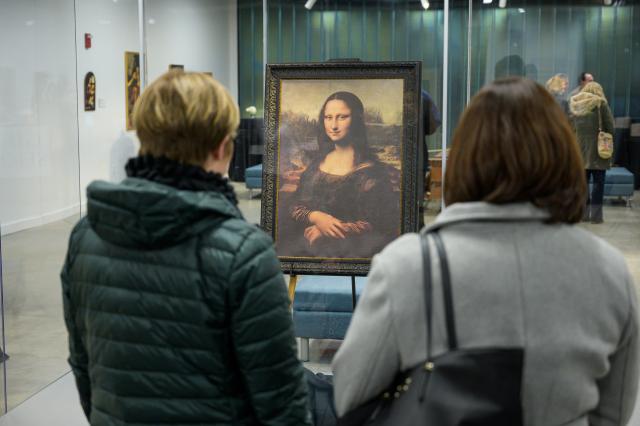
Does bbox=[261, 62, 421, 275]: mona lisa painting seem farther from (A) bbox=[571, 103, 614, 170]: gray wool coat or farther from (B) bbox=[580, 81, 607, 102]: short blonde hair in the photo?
(B) bbox=[580, 81, 607, 102]: short blonde hair

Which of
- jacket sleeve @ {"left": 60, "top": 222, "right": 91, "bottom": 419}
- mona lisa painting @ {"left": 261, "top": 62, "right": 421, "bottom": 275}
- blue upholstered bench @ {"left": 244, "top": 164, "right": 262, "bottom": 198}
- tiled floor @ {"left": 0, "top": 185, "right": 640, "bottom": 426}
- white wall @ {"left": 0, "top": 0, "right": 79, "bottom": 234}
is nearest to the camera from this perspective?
jacket sleeve @ {"left": 60, "top": 222, "right": 91, "bottom": 419}

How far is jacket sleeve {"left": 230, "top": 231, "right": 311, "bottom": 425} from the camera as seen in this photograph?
1.61m

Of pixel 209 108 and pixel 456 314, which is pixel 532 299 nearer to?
pixel 456 314

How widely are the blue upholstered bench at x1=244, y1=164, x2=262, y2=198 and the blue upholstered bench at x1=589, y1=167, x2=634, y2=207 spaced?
1.85 meters

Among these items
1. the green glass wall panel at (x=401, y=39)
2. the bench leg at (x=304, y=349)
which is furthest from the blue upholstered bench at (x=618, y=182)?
the bench leg at (x=304, y=349)

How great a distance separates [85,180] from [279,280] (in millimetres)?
3487

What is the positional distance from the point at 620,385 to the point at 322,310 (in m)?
2.93

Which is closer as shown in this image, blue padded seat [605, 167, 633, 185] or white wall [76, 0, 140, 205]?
blue padded seat [605, 167, 633, 185]

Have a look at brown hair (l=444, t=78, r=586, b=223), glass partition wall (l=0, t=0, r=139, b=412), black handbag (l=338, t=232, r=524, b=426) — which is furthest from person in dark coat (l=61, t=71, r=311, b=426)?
glass partition wall (l=0, t=0, r=139, b=412)

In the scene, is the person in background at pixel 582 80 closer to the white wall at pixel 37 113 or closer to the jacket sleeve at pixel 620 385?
the white wall at pixel 37 113

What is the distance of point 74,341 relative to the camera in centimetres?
189

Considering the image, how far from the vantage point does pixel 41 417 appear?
3943 mm

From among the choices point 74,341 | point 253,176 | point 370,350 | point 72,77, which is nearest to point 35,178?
point 72,77

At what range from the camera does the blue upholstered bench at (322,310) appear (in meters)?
4.45
